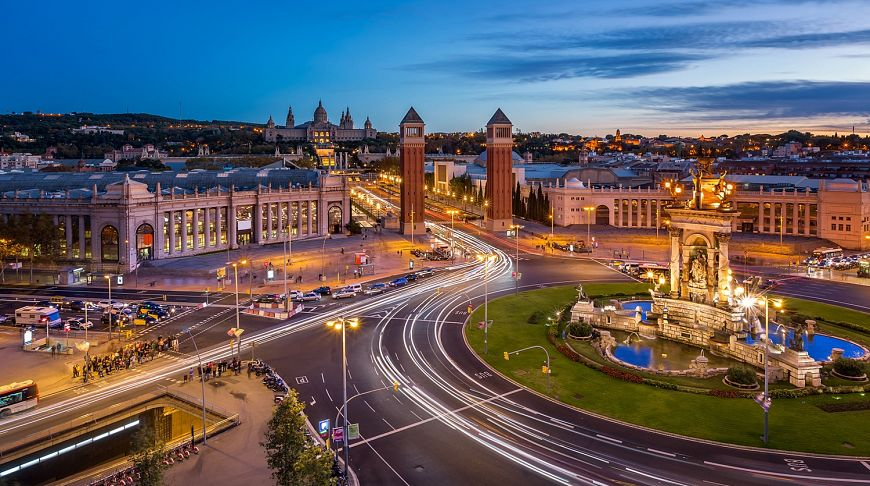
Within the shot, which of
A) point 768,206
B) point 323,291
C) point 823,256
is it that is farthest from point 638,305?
point 768,206

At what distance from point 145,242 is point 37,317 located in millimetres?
39592

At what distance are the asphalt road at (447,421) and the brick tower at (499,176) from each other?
80929 millimetres

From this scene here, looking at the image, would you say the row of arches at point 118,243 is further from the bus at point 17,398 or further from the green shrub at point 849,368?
the green shrub at point 849,368

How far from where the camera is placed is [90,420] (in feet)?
144

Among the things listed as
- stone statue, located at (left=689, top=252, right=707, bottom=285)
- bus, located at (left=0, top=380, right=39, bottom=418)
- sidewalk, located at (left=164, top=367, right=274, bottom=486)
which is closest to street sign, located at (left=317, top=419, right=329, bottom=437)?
sidewalk, located at (left=164, top=367, right=274, bottom=486)

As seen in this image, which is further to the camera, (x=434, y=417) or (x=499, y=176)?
(x=499, y=176)

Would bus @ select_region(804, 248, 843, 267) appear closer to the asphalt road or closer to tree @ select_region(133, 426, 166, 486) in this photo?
the asphalt road

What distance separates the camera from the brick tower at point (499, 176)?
14912cm

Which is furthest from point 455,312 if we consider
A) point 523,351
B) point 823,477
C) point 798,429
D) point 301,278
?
point 823,477

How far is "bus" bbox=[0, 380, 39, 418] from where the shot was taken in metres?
45.5

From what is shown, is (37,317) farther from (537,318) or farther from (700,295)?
(700,295)

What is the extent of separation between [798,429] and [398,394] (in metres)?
26.3

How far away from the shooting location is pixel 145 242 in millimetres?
106625

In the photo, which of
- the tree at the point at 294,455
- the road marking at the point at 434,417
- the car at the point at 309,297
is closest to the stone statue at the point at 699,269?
the road marking at the point at 434,417
